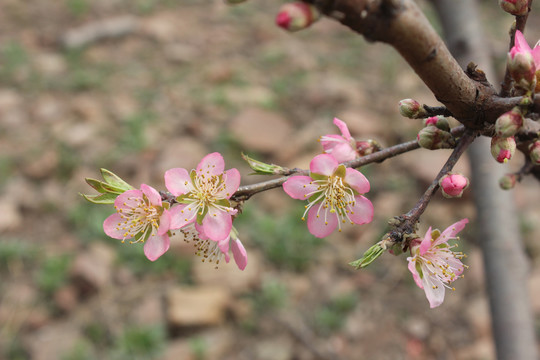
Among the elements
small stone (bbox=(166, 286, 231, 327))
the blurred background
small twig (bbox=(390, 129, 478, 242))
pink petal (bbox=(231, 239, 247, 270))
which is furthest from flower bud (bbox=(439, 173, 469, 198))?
small stone (bbox=(166, 286, 231, 327))

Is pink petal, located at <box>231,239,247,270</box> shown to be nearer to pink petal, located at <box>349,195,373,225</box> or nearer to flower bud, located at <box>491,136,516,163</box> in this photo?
pink petal, located at <box>349,195,373,225</box>

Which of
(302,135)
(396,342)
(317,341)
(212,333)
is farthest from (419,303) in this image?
(302,135)

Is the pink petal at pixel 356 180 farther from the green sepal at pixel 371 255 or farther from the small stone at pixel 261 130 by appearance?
the small stone at pixel 261 130

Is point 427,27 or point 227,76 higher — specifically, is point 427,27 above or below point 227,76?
above

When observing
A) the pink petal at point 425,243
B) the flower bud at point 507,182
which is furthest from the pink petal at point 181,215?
the flower bud at point 507,182

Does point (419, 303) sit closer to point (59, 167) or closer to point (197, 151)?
point (197, 151)
